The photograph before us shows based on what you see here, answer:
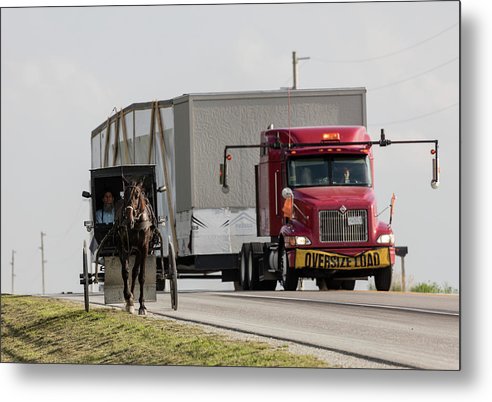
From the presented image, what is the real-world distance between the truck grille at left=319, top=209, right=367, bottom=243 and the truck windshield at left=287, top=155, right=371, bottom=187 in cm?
56

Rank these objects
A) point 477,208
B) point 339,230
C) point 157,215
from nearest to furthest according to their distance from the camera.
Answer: point 477,208
point 157,215
point 339,230

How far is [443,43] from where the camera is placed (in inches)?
1030

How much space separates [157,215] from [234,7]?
417cm

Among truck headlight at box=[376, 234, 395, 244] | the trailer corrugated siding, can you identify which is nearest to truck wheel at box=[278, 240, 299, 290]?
the trailer corrugated siding

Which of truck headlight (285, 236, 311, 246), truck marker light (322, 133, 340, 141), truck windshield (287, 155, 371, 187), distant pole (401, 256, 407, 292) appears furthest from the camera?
truck marker light (322, 133, 340, 141)

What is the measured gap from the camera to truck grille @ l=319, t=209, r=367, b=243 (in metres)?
32.2

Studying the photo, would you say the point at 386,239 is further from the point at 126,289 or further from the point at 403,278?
the point at 126,289

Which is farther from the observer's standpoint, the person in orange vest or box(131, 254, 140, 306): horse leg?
the person in orange vest

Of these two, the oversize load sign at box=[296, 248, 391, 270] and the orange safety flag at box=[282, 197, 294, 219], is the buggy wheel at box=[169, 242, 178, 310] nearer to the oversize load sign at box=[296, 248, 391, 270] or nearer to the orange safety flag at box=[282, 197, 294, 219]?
the oversize load sign at box=[296, 248, 391, 270]

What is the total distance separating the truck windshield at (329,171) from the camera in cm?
3281

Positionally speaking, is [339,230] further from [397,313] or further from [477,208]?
[477,208]

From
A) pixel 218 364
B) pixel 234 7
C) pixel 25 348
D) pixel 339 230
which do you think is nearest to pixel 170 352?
pixel 218 364

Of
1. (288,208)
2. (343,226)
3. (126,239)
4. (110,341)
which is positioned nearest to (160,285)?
(126,239)

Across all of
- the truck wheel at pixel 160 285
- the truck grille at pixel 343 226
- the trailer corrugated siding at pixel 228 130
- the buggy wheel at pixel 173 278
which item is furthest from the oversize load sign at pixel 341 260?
the truck wheel at pixel 160 285
